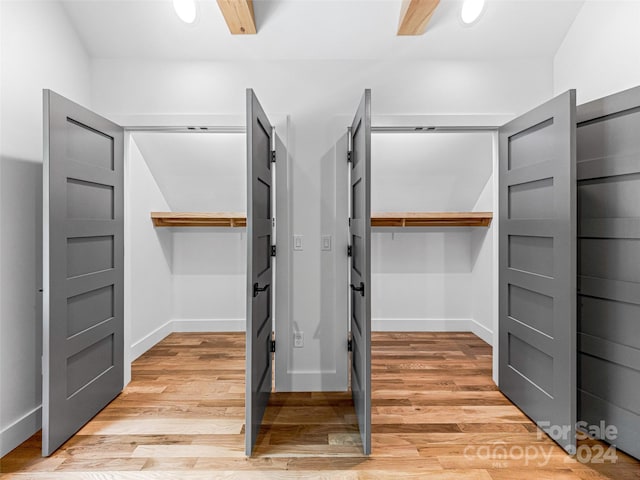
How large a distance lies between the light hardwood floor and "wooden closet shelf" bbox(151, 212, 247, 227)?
5.01ft

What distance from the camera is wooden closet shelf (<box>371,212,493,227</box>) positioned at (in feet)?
12.5

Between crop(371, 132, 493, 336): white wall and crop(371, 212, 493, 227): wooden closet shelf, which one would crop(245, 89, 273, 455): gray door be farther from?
crop(371, 132, 493, 336): white wall

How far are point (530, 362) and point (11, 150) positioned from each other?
11.0ft

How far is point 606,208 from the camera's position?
2061 mm

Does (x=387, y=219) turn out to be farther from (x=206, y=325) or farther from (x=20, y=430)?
(x=20, y=430)

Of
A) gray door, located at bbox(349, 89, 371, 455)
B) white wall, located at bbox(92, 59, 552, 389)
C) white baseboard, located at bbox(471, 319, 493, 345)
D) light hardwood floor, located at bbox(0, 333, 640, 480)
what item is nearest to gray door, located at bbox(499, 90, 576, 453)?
light hardwood floor, located at bbox(0, 333, 640, 480)

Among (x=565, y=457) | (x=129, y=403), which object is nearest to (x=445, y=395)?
Answer: (x=565, y=457)

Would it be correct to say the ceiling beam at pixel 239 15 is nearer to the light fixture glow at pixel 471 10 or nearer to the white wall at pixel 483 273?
the light fixture glow at pixel 471 10

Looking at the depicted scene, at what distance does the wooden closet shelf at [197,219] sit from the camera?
3820 mm

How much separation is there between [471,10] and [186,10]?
1.94m

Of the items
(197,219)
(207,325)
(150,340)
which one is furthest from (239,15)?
(207,325)

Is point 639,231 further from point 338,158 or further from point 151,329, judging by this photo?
point 151,329

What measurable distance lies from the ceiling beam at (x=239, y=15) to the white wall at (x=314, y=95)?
25 centimetres

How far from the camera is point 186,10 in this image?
98.5 inches
